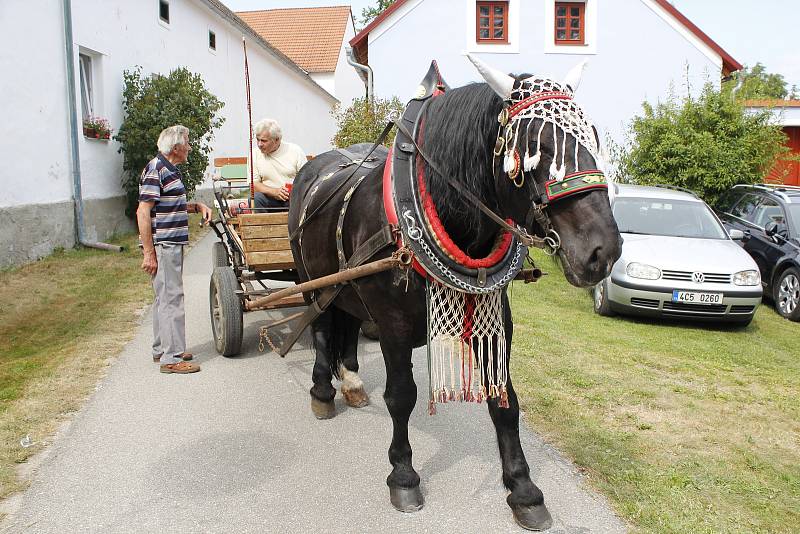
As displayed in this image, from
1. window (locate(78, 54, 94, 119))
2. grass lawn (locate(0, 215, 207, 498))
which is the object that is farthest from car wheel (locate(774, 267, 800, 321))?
window (locate(78, 54, 94, 119))

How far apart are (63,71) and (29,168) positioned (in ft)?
5.99

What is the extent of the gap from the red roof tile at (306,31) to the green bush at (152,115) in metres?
22.0

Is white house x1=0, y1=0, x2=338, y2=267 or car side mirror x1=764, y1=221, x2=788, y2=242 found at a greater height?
white house x1=0, y1=0, x2=338, y2=267

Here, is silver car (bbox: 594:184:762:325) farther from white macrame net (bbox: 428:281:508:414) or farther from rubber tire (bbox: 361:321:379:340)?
white macrame net (bbox: 428:281:508:414)

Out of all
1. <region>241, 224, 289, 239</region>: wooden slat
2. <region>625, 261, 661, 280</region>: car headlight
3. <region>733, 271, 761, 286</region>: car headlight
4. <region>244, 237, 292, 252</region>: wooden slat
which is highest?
<region>241, 224, 289, 239</region>: wooden slat

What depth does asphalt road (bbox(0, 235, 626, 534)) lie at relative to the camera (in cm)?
292

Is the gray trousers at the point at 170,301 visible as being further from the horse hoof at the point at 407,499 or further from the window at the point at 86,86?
the window at the point at 86,86

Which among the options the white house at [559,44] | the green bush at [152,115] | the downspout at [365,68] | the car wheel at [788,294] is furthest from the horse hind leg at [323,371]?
the white house at [559,44]

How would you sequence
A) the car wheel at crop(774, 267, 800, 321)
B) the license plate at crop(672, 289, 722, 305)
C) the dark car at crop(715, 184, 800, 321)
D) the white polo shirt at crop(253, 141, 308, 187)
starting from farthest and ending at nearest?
the dark car at crop(715, 184, 800, 321), the car wheel at crop(774, 267, 800, 321), the license plate at crop(672, 289, 722, 305), the white polo shirt at crop(253, 141, 308, 187)

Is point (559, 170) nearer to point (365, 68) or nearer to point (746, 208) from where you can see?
point (746, 208)

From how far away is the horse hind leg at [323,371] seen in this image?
414cm

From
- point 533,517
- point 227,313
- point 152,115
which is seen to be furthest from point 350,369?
point 152,115

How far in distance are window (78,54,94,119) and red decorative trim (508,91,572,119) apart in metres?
10.9

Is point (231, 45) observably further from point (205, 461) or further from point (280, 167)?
point (205, 461)
